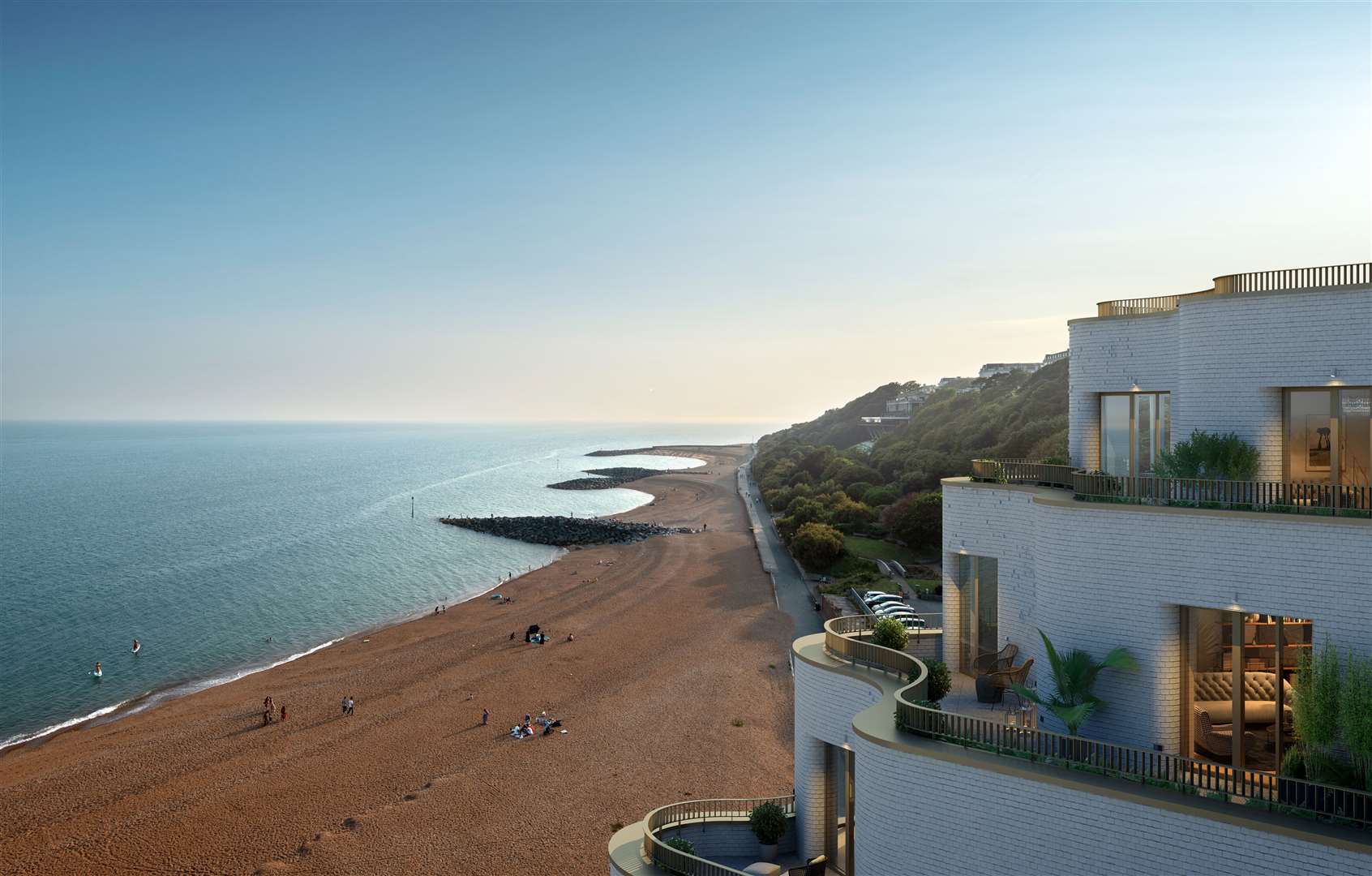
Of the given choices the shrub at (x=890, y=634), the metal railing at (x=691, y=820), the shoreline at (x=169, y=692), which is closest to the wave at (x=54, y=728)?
the shoreline at (x=169, y=692)

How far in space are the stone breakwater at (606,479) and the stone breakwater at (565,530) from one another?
4644 cm

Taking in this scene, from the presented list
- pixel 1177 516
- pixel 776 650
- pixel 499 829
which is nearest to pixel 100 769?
pixel 499 829

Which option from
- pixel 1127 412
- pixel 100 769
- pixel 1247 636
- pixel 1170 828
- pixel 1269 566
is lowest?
pixel 100 769

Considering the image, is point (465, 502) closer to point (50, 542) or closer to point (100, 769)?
point (50, 542)

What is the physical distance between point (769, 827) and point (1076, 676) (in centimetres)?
729

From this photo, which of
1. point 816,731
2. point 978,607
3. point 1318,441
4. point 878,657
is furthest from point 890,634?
point 1318,441

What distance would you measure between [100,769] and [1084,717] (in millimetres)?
35268

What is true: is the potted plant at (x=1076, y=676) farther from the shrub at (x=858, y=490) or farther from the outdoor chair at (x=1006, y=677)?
the shrub at (x=858, y=490)

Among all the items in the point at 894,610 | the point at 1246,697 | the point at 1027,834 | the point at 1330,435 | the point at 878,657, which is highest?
the point at 1330,435

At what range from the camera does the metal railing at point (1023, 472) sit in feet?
59.3

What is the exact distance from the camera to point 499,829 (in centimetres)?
2431

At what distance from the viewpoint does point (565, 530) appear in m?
90.2

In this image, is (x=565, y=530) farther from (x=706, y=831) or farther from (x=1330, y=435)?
(x=1330, y=435)

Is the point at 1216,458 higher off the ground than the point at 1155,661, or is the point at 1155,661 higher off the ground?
the point at 1216,458
